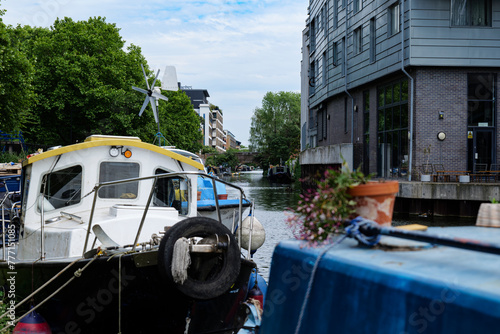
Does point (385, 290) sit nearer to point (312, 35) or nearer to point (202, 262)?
point (202, 262)

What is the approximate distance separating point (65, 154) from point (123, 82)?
106 feet

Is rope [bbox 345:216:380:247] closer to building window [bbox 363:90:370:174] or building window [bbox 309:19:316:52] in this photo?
building window [bbox 363:90:370:174]

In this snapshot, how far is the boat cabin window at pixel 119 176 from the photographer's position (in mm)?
8547

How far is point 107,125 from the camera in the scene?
3847cm

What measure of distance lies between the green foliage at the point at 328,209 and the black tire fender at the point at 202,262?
12.7 ft

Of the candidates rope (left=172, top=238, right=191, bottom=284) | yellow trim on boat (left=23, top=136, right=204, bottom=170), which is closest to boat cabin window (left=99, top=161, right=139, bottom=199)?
yellow trim on boat (left=23, top=136, right=204, bottom=170)

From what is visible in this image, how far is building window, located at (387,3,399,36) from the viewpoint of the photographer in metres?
28.1

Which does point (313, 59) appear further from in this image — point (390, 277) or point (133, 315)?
point (390, 277)

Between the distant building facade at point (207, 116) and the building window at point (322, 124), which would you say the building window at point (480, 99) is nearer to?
the building window at point (322, 124)

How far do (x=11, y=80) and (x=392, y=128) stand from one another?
1897 centimetres

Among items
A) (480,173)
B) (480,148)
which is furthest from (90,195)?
(480,148)

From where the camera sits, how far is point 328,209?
8.51 ft

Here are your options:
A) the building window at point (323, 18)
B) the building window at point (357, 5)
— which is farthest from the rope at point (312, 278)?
the building window at point (323, 18)

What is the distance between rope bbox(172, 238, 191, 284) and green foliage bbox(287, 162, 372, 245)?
3.76m
